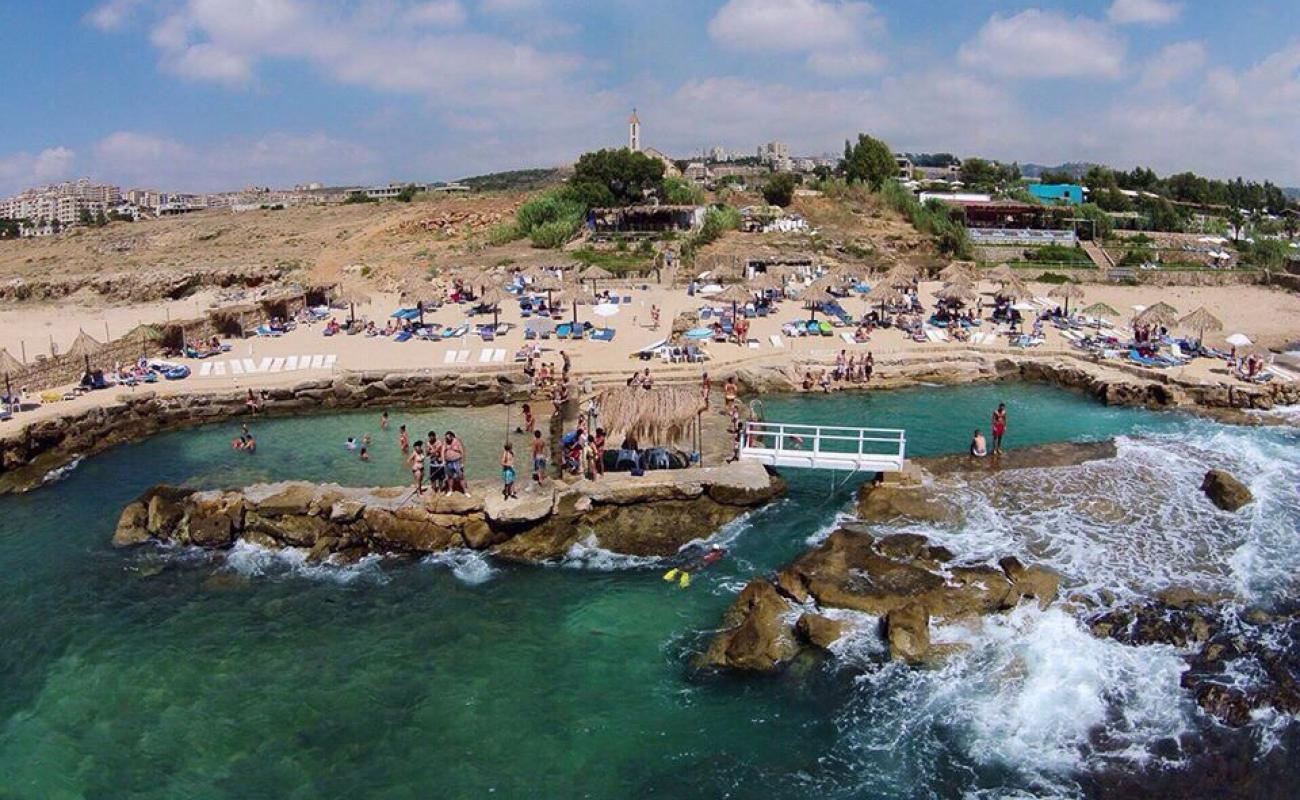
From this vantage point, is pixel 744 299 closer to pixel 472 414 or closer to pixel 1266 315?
pixel 472 414

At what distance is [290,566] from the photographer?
15.9 m

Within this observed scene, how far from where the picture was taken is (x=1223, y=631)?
12.7m

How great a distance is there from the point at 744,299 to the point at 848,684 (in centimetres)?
2306

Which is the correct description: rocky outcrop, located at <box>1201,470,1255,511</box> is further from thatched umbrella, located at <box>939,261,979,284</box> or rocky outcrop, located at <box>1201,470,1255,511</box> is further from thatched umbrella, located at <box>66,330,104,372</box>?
thatched umbrella, located at <box>66,330,104,372</box>

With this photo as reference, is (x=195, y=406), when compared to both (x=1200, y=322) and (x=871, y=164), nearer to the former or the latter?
(x=1200, y=322)

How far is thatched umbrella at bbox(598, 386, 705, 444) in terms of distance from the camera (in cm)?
1792

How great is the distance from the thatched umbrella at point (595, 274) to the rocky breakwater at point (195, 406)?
18488 mm

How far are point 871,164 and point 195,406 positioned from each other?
67.9m

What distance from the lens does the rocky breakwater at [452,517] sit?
16.3m

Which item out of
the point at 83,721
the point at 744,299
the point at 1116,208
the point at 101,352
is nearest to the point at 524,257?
the point at 744,299

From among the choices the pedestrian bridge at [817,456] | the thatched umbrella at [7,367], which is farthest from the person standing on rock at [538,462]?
the thatched umbrella at [7,367]

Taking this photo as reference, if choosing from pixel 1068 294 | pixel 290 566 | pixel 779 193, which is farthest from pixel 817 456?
pixel 779 193

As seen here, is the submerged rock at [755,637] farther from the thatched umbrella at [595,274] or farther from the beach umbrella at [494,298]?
the thatched umbrella at [595,274]

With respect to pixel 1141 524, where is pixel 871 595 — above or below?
below
